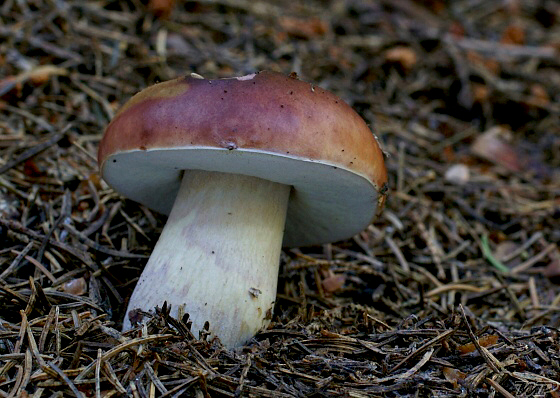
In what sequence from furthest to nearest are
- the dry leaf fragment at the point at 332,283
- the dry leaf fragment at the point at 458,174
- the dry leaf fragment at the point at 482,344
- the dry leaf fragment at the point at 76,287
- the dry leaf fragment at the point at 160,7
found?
1. the dry leaf fragment at the point at 160,7
2. the dry leaf fragment at the point at 458,174
3. the dry leaf fragment at the point at 332,283
4. the dry leaf fragment at the point at 76,287
5. the dry leaf fragment at the point at 482,344

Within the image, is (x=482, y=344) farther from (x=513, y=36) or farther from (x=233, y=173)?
(x=513, y=36)

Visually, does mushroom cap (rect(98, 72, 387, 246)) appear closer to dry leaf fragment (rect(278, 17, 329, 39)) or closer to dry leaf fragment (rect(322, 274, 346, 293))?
dry leaf fragment (rect(322, 274, 346, 293))

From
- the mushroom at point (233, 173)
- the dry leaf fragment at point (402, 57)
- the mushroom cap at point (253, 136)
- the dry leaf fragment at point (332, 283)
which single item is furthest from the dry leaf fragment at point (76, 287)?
the dry leaf fragment at point (402, 57)

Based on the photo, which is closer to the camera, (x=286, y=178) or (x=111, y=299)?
(x=286, y=178)

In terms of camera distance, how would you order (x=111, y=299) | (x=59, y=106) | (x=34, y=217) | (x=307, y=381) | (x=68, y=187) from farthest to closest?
1. (x=59, y=106)
2. (x=68, y=187)
3. (x=34, y=217)
4. (x=111, y=299)
5. (x=307, y=381)

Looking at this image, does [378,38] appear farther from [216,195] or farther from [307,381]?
[307,381]

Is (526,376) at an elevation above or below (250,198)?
below

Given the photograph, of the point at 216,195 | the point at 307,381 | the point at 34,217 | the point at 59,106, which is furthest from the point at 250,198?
the point at 59,106

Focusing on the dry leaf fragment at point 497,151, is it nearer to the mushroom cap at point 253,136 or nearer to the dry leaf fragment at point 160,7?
the mushroom cap at point 253,136

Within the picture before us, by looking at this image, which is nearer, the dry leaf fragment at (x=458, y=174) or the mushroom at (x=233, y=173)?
the mushroom at (x=233, y=173)

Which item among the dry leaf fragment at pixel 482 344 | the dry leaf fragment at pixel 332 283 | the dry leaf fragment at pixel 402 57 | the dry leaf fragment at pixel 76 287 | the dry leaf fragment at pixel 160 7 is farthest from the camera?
the dry leaf fragment at pixel 402 57
